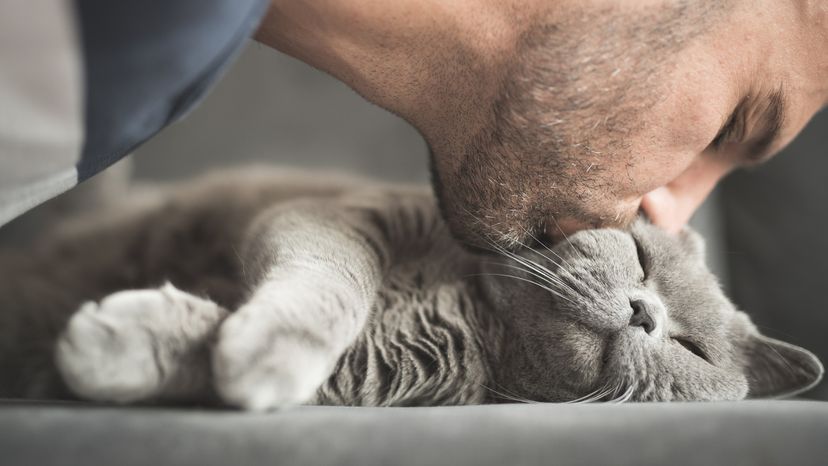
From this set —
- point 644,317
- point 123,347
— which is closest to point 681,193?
point 644,317

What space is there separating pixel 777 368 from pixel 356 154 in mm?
1214

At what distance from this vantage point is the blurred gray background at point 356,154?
164cm

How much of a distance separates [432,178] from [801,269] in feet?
3.35

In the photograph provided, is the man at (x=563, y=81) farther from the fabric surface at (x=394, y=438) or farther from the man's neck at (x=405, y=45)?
the fabric surface at (x=394, y=438)

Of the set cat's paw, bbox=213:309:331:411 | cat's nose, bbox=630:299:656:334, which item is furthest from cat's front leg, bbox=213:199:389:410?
cat's nose, bbox=630:299:656:334

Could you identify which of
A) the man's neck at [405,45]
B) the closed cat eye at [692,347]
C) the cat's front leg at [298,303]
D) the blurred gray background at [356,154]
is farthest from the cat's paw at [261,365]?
the blurred gray background at [356,154]

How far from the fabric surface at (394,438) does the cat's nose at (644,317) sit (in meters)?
0.30

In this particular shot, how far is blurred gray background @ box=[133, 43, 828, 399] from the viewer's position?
1.64 metres

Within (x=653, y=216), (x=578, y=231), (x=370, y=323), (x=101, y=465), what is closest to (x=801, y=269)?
(x=653, y=216)

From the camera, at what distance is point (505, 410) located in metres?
0.75

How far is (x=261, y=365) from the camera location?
686 millimetres

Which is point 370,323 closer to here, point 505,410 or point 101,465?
point 505,410

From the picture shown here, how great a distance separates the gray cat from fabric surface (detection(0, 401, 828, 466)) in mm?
44

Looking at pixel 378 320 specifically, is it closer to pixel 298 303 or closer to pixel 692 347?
pixel 298 303
